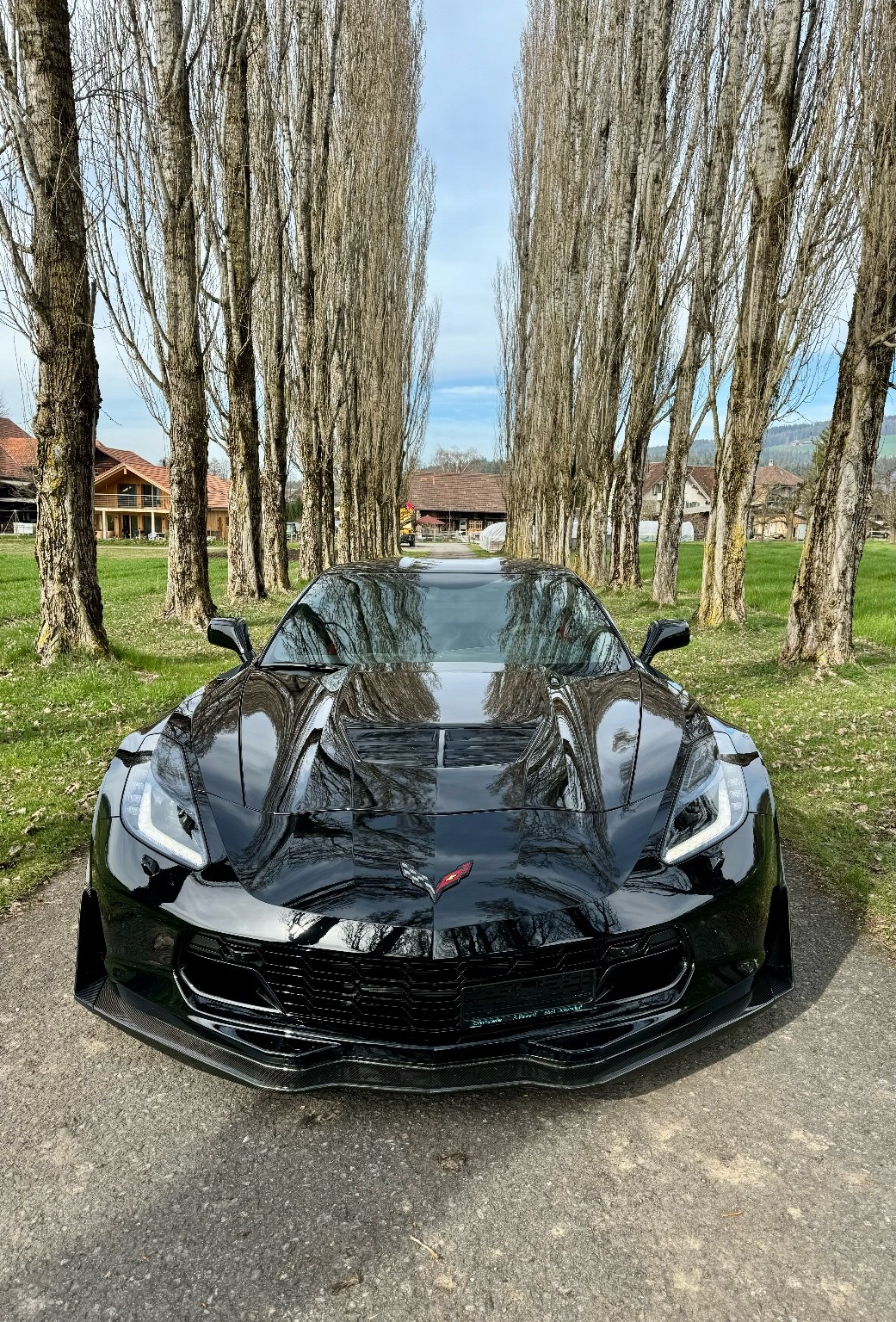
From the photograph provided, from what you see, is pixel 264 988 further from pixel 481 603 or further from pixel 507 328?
pixel 507 328

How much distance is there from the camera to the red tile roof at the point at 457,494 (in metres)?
85.8

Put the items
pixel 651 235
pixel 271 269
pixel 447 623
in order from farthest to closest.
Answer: pixel 271 269 < pixel 651 235 < pixel 447 623

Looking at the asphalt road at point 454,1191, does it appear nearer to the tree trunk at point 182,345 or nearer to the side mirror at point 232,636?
the side mirror at point 232,636

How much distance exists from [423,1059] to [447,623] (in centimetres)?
206

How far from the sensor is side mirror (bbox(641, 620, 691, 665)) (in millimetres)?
3424

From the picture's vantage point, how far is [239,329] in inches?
498

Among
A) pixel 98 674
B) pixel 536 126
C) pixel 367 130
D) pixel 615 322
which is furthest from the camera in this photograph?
pixel 536 126

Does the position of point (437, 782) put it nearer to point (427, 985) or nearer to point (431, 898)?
point (431, 898)

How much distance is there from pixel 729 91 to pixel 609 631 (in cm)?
1281

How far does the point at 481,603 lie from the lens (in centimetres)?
375

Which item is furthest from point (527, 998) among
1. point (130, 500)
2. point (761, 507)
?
point (761, 507)

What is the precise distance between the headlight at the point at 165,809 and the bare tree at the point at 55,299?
4.93m

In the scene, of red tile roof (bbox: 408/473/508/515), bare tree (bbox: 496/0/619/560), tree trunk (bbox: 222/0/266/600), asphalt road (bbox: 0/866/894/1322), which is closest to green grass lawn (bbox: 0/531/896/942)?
asphalt road (bbox: 0/866/894/1322)

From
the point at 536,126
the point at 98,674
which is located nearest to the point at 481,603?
the point at 98,674
